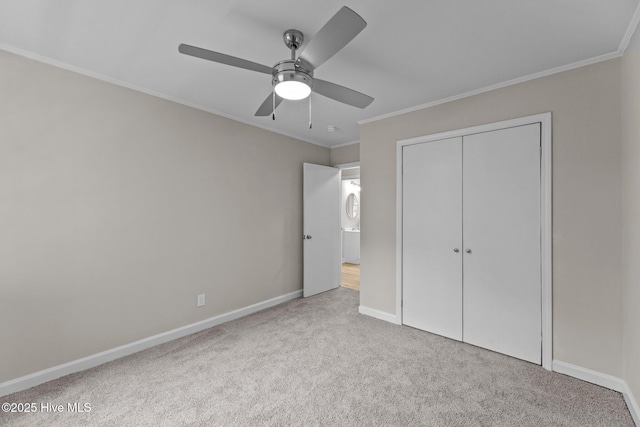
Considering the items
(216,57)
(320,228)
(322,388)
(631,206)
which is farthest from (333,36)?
(320,228)

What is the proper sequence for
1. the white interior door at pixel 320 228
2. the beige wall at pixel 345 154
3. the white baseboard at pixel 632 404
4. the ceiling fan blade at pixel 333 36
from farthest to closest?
the beige wall at pixel 345 154 < the white interior door at pixel 320 228 < the white baseboard at pixel 632 404 < the ceiling fan blade at pixel 333 36

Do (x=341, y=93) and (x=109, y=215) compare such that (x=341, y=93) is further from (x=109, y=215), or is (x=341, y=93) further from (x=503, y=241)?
(x=109, y=215)

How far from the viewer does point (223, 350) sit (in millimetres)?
2586

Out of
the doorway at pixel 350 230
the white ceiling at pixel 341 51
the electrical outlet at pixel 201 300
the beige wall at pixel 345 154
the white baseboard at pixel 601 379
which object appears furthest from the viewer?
the doorway at pixel 350 230

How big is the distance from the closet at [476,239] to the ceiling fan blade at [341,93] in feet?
4.39

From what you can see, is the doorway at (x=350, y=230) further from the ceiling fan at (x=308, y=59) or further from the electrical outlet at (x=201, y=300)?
the ceiling fan at (x=308, y=59)

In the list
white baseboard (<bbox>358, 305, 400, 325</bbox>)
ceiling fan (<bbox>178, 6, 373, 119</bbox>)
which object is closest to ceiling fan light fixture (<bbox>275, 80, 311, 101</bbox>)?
ceiling fan (<bbox>178, 6, 373, 119</bbox>)

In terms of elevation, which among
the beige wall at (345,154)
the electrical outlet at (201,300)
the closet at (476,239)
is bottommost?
the electrical outlet at (201,300)

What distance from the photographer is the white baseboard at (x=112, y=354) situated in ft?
6.56

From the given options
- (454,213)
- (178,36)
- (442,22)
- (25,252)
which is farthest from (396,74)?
(25,252)

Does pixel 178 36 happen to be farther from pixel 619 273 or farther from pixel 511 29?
pixel 619 273

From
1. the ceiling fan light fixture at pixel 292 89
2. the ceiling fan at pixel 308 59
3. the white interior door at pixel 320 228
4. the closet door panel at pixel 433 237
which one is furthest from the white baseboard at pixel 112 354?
the ceiling fan light fixture at pixel 292 89

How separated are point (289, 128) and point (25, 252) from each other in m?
2.78

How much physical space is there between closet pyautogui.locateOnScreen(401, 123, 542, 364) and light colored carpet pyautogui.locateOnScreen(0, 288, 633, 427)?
0.81 ft
